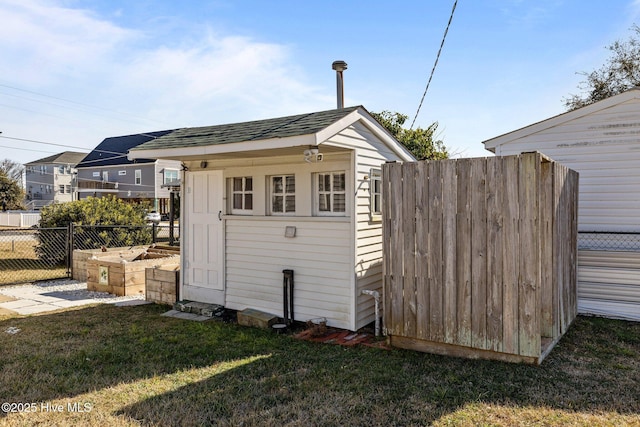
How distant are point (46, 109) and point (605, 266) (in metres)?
33.3

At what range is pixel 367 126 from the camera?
5.66 metres

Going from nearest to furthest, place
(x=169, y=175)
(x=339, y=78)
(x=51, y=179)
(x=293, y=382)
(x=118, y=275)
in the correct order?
1. (x=293, y=382)
2. (x=339, y=78)
3. (x=118, y=275)
4. (x=169, y=175)
5. (x=51, y=179)

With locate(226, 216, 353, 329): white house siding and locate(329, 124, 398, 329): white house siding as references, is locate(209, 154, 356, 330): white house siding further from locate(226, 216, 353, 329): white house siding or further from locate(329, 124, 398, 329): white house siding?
locate(329, 124, 398, 329): white house siding

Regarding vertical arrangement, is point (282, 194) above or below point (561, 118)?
below

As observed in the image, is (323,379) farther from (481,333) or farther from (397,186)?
(397,186)

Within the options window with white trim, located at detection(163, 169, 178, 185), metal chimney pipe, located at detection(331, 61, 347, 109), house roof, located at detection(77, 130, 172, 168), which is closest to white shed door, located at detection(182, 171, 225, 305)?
metal chimney pipe, located at detection(331, 61, 347, 109)

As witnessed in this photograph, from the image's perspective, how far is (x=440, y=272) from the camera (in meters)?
4.17

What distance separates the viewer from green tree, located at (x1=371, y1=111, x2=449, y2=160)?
14281 millimetres

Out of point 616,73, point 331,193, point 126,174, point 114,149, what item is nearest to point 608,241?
point 331,193

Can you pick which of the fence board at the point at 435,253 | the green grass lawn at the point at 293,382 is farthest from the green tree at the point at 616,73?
the fence board at the point at 435,253

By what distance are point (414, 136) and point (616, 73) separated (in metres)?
8.07

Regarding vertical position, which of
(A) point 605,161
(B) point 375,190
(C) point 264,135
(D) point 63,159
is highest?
(D) point 63,159

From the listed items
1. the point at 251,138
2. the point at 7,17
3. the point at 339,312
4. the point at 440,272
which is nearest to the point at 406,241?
the point at 440,272

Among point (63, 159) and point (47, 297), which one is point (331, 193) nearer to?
point (47, 297)
